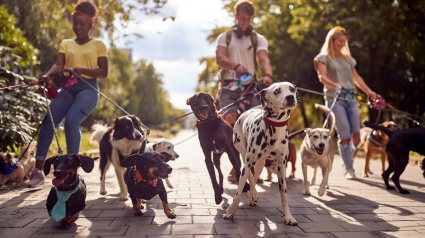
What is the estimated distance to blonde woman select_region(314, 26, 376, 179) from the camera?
7.01 metres

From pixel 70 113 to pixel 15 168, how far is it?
1130 millimetres

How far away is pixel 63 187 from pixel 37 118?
4.23 metres

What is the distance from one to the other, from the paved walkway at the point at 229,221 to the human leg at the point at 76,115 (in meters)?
0.84

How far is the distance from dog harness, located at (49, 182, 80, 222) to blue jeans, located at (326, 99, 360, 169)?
5187 millimetres

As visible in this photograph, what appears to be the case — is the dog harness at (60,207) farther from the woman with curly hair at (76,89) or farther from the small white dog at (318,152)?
the small white dog at (318,152)

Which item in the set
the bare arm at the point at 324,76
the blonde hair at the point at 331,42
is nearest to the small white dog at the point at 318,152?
the bare arm at the point at 324,76

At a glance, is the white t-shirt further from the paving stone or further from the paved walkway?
the paving stone

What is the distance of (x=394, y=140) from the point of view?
573cm

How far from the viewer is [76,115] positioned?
226 inches

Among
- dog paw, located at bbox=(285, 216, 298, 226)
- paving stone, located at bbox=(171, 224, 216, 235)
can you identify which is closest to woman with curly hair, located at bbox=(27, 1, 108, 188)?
paving stone, located at bbox=(171, 224, 216, 235)

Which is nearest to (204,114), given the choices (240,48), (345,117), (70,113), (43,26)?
(240,48)

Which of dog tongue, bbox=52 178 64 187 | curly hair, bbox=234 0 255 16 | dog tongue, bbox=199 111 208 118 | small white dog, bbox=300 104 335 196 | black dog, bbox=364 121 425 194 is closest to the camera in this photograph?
dog tongue, bbox=52 178 64 187

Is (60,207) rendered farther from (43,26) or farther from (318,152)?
(43,26)

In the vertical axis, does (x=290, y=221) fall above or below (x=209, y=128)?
below
